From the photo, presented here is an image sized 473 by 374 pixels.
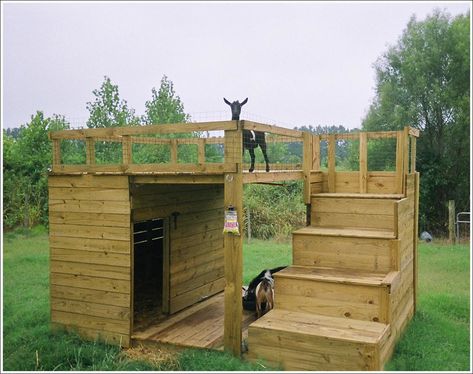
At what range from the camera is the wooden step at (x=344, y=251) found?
5.77 meters

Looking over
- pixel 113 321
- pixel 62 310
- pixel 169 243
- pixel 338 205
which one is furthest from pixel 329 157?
pixel 62 310

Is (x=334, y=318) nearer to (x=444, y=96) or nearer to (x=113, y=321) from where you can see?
(x=113, y=321)

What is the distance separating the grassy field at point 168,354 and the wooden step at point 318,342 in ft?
0.77

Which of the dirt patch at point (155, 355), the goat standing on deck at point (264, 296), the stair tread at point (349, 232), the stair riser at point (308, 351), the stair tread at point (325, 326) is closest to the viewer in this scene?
the stair riser at point (308, 351)

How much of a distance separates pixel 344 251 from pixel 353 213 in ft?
2.43

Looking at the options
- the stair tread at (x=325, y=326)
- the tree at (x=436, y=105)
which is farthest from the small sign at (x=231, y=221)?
the tree at (x=436, y=105)

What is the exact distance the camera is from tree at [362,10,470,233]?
17.3 meters

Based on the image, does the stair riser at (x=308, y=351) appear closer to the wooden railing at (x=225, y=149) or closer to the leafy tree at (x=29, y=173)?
the wooden railing at (x=225, y=149)

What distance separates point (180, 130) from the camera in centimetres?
554

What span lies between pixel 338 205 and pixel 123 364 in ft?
10.7

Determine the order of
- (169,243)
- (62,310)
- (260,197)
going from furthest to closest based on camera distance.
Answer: (260,197) < (169,243) < (62,310)

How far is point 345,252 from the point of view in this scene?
5.95m

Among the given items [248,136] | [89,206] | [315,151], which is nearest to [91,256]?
[89,206]

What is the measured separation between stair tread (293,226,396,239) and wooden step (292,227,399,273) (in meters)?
0.01
